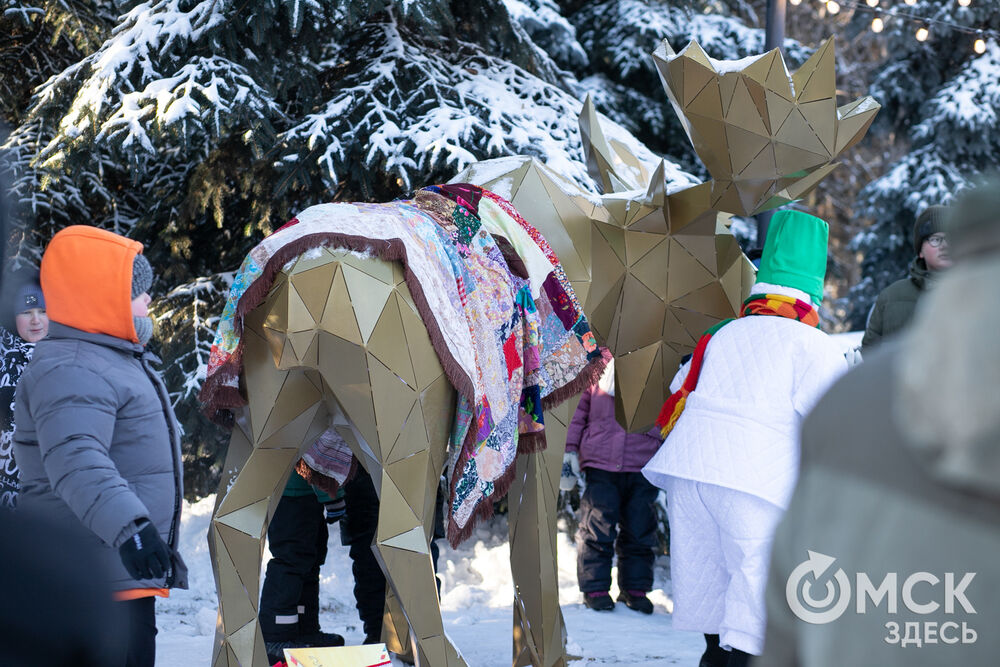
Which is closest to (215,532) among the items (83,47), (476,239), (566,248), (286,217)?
(476,239)

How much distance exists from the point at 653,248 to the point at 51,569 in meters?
4.06

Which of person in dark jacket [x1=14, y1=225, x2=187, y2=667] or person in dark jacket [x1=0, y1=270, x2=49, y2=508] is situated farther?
person in dark jacket [x1=0, y1=270, x2=49, y2=508]

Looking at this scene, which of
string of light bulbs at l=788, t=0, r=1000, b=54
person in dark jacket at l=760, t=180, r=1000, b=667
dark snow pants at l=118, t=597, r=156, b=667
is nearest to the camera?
person in dark jacket at l=760, t=180, r=1000, b=667

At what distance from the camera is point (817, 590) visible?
0.97 meters

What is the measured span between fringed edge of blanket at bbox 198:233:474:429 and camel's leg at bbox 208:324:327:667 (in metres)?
0.06

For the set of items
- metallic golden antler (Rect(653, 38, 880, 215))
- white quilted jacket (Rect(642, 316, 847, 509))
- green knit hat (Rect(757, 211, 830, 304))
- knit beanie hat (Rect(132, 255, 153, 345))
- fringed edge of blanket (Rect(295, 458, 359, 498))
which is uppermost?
metallic golden antler (Rect(653, 38, 880, 215))

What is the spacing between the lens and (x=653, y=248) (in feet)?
15.8

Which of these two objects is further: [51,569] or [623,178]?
[623,178]

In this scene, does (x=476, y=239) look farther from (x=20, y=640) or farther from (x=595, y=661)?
(x=20, y=640)

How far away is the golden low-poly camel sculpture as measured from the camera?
325cm

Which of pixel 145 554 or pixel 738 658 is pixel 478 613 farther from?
pixel 145 554

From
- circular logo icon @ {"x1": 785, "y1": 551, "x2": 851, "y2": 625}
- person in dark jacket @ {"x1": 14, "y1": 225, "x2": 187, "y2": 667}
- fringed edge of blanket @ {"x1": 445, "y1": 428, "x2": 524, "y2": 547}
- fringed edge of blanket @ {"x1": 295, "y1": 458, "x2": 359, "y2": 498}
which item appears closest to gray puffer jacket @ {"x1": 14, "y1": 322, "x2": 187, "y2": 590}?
person in dark jacket @ {"x1": 14, "y1": 225, "x2": 187, "y2": 667}

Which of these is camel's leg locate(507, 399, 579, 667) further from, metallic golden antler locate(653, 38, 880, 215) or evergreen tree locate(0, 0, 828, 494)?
evergreen tree locate(0, 0, 828, 494)

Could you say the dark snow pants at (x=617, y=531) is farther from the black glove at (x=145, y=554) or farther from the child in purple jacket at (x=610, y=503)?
the black glove at (x=145, y=554)
